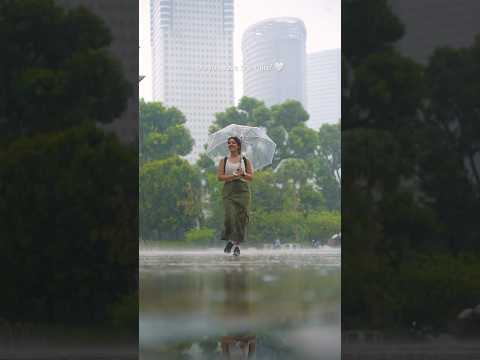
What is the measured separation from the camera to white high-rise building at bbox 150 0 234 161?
201 inches

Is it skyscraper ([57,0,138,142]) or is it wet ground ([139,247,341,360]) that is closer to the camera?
wet ground ([139,247,341,360])

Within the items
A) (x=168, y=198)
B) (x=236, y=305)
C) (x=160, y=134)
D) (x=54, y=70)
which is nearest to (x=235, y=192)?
(x=168, y=198)

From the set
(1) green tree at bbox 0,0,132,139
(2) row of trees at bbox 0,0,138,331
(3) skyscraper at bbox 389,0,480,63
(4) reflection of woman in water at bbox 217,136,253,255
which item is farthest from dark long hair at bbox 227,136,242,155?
(3) skyscraper at bbox 389,0,480,63

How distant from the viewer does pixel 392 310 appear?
5.99 meters

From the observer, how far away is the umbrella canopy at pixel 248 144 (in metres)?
5.13

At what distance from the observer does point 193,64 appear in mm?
5129

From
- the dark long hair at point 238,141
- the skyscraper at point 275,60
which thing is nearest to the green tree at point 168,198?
the dark long hair at point 238,141

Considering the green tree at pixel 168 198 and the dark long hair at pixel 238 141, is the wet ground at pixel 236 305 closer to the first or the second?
the green tree at pixel 168 198

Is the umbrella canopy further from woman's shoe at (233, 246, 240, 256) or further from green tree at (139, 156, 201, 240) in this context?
woman's shoe at (233, 246, 240, 256)

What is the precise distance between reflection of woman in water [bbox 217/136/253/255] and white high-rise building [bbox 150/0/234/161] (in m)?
0.27

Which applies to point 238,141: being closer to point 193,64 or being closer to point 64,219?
point 193,64

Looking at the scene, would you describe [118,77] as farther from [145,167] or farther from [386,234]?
[386,234]

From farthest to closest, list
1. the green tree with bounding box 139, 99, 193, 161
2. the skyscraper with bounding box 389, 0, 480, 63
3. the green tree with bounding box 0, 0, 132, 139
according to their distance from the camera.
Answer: the skyscraper with bounding box 389, 0, 480, 63, the green tree with bounding box 0, 0, 132, 139, the green tree with bounding box 139, 99, 193, 161

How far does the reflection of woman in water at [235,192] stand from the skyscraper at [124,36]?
118 centimetres
